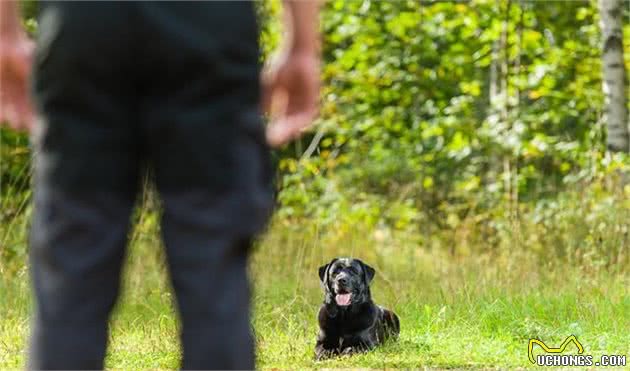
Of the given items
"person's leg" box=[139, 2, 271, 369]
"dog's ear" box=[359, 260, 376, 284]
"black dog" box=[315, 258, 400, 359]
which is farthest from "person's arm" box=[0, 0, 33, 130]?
"dog's ear" box=[359, 260, 376, 284]

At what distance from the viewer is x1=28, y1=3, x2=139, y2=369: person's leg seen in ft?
5.97

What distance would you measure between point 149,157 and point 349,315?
4.02m

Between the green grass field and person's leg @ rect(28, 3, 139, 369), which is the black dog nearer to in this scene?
the green grass field

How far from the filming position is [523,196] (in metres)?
14.1

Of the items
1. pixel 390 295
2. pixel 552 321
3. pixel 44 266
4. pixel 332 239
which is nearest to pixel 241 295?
pixel 44 266

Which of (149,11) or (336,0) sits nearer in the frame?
(149,11)

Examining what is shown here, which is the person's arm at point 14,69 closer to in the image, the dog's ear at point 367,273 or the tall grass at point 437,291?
the tall grass at point 437,291

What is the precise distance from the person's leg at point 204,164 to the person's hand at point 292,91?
17 cm

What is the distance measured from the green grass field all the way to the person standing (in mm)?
3259

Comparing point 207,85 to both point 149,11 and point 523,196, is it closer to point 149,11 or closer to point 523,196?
point 149,11

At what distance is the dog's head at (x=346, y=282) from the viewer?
581 cm

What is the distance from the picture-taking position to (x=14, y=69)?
2020 mm

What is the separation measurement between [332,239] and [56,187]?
26.9 ft

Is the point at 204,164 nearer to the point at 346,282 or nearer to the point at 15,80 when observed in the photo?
the point at 15,80
